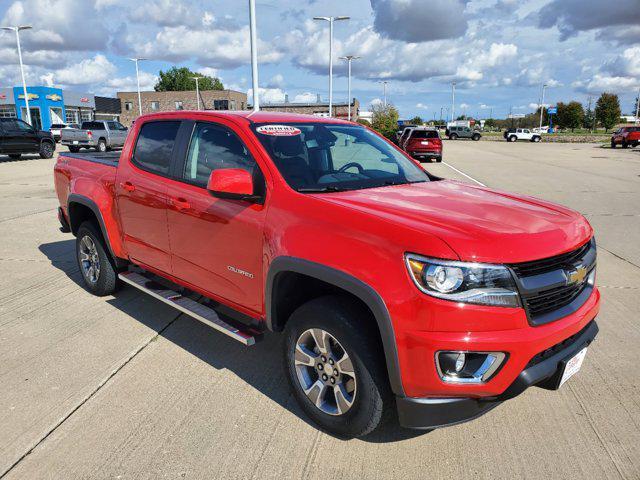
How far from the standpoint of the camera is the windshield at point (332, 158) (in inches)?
127

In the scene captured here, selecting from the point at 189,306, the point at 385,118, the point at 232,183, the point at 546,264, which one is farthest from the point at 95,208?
the point at 385,118

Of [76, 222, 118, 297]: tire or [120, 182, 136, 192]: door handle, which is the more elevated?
[120, 182, 136, 192]: door handle

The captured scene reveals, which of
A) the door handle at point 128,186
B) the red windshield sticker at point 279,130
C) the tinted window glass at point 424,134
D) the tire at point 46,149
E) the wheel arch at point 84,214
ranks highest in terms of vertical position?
the red windshield sticker at point 279,130

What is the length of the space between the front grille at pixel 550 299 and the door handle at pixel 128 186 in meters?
3.23

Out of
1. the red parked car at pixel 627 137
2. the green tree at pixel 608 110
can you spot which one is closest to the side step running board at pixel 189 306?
the red parked car at pixel 627 137

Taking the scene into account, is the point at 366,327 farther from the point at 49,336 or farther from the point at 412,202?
the point at 49,336

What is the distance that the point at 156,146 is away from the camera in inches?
164

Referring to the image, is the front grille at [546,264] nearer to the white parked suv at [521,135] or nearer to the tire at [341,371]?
the tire at [341,371]

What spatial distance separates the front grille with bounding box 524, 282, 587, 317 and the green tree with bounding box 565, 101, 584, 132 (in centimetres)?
11753

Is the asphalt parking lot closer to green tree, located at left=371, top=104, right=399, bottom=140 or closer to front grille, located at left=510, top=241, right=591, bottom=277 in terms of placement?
front grille, located at left=510, top=241, right=591, bottom=277

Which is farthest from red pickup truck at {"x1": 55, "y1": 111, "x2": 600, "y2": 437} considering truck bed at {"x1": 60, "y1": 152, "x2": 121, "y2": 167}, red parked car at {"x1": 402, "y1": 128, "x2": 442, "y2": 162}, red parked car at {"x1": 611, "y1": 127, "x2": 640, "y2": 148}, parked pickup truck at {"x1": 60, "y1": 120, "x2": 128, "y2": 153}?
red parked car at {"x1": 611, "y1": 127, "x2": 640, "y2": 148}

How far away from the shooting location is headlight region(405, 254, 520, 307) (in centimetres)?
229

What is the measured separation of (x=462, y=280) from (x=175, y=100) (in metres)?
93.8

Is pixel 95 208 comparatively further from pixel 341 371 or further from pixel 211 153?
pixel 341 371
